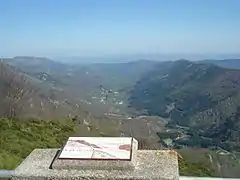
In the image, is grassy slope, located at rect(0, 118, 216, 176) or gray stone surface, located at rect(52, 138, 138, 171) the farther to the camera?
grassy slope, located at rect(0, 118, 216, 176)

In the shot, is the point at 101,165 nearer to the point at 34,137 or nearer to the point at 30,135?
the point at 34,137

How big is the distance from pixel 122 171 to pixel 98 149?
344mm

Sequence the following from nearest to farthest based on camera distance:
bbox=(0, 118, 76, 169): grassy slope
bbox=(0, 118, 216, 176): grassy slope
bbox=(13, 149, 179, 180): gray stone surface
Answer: bbox=(13, 149, 179, 180): gray stone surface, bbox=(0, 118, 216, 176): grassy slope, bbox=(0, 118, 76, 169): grassy slope

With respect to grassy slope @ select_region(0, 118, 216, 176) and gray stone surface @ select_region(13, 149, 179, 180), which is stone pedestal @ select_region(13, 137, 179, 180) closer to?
gray stone surface @ select_region(13, 149, 179, 180)

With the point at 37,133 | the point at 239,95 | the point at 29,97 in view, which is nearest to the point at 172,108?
the point at 239,95

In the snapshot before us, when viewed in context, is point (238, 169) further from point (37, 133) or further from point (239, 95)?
point (239, 95)

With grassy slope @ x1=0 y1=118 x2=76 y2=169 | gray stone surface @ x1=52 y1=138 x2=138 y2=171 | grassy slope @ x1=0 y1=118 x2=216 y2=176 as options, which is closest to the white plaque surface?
gray stone surface @ x1=52 y1=138 x2=138 y2=171

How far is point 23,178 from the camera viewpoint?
3.77 m

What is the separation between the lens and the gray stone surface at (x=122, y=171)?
143 inches

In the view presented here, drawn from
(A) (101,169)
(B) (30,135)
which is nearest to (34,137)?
(B) (30,135)

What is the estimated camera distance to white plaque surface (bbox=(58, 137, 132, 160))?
3.77m

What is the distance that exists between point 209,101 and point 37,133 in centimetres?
13447

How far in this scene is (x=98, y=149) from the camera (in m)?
3.91

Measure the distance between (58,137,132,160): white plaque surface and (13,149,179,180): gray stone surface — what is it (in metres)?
0.12
